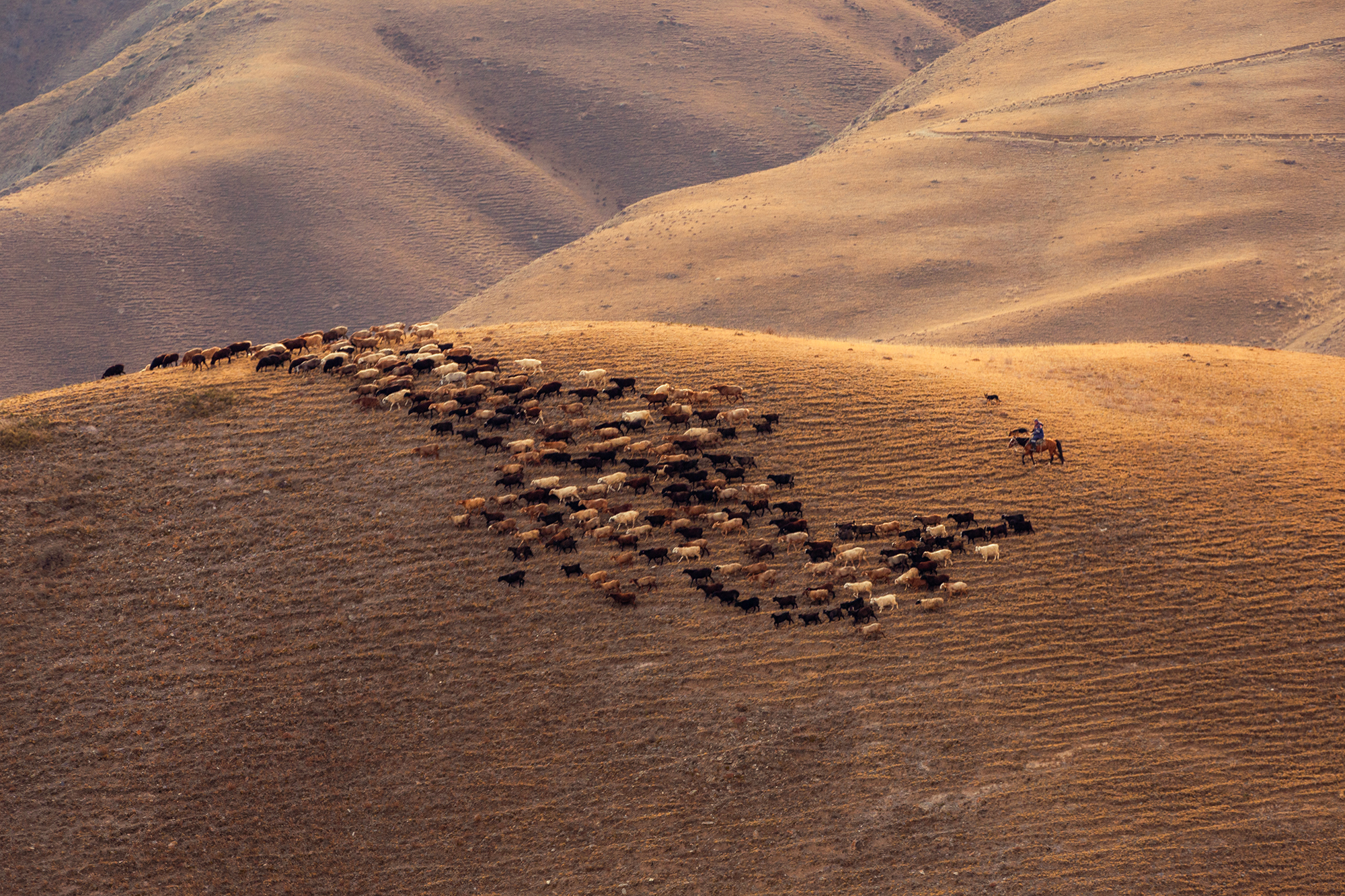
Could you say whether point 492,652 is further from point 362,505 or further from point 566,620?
point 362,505

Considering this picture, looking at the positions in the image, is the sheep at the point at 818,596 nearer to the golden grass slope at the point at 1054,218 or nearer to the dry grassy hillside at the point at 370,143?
the golden grass slope at the point at 1054,218

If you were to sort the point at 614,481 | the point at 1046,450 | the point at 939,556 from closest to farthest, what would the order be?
1. the point at 939,556
2. the point at 614,481
3. the point at 1046,450

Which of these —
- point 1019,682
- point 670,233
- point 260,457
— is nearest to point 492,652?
point 260,457

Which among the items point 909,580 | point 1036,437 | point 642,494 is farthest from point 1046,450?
point 642,494

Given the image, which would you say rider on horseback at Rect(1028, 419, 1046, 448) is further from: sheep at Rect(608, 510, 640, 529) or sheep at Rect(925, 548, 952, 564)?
sheep at Rect(608, 510, 640, 529)

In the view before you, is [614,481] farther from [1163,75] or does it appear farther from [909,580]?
[1163,75]
